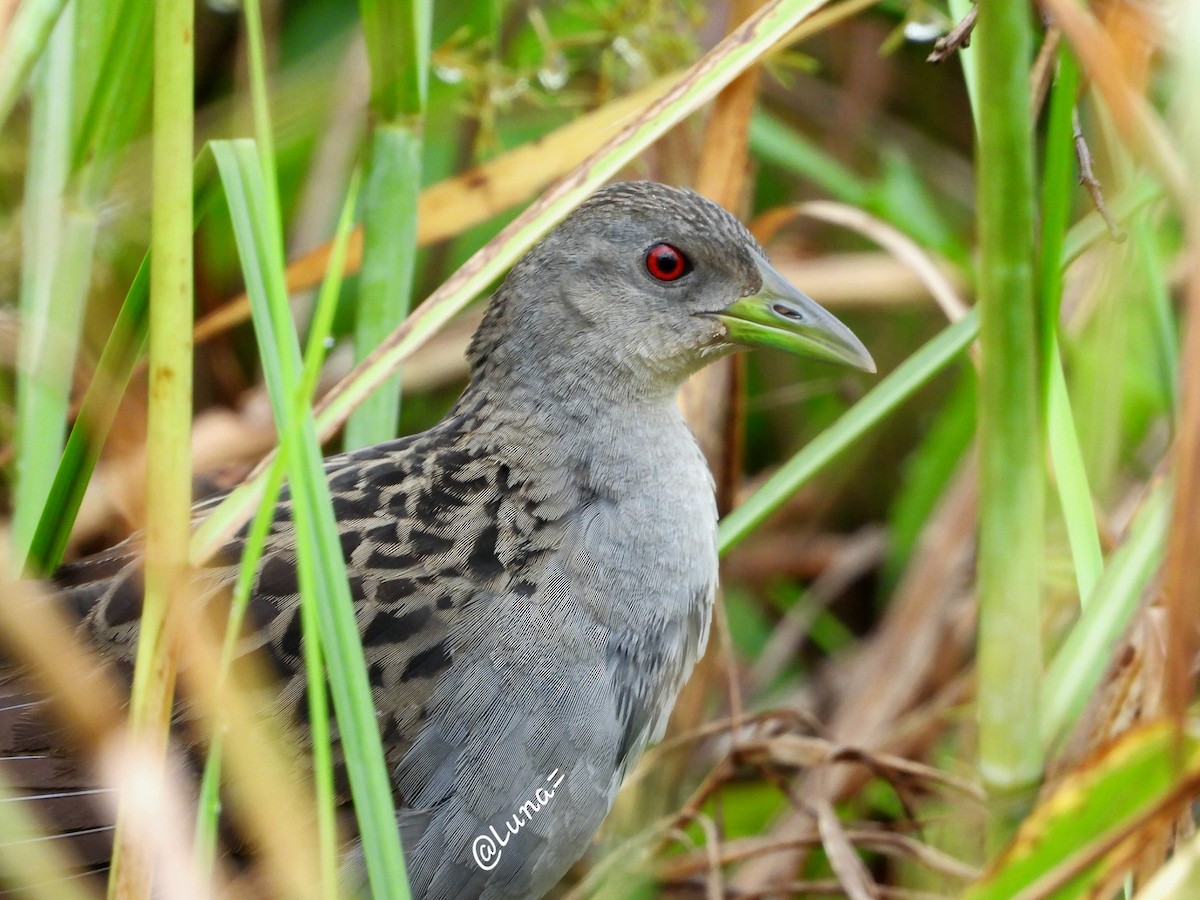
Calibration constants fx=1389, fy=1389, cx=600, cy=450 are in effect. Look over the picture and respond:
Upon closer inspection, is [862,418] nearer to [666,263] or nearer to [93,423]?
[666,263]

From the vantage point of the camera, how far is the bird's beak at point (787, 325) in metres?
1.67

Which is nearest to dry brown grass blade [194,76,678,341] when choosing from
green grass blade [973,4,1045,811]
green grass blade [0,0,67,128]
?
green grass blade [0,0,67,128]

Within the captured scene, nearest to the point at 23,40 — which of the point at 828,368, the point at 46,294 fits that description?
the point at 46,294

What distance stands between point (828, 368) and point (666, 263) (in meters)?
1.51

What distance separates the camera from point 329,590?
995 mm

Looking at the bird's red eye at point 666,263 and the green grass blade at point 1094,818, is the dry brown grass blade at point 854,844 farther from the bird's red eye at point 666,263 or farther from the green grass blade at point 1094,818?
the bird's red eye at point 666,263

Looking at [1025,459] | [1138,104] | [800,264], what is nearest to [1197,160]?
[1138,104]

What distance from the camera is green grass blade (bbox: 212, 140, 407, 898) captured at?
978 millimetres

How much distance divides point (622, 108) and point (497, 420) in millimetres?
562

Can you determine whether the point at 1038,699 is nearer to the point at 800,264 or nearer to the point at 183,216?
the point at 183,216

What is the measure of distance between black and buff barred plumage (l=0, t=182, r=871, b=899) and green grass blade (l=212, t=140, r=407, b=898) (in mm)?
496

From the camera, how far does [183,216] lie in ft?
3.33

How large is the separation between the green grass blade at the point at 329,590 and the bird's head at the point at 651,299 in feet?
2.39

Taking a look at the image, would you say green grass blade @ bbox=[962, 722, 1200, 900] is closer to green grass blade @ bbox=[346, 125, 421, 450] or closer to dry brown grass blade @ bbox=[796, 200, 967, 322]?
green grass blade @ bbox=[346, 125, 421, 450]
